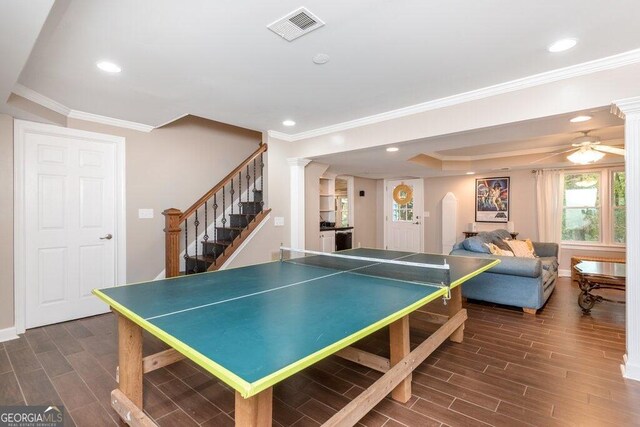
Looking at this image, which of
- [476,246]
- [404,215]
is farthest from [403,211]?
[476,246]

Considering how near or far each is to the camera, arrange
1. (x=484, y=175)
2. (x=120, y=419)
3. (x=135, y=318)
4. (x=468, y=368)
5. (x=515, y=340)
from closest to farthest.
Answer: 1. (x=135, y=318)
2. (x=120, y=419)
3. (x=468, y=368)
4. (x=515, y=340)
5. (x=484, y=175)

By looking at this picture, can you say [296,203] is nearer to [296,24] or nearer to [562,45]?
[296,24]

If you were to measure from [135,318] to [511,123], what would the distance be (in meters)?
3.24

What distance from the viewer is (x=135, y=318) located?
1431 millimetres

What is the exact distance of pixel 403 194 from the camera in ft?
25.7

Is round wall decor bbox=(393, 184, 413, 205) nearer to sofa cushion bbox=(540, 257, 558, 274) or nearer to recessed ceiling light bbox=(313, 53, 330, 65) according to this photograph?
sofa cushion bbox=(540, 257, 558, 274)

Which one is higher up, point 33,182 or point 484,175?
point 484,175

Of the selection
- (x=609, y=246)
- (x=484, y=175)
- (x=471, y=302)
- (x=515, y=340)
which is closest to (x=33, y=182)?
(x=515, y=340)

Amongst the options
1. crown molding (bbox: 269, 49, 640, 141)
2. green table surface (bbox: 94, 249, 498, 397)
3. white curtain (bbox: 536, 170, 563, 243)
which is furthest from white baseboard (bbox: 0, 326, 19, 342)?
white curtain (bbox: 536, 170, 563, 243)

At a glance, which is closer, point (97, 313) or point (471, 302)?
point (97, 313)

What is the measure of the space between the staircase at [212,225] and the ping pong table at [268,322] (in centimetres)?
153

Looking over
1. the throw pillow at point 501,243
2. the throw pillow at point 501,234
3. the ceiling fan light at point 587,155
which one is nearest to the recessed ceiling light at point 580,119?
the ceiling fan light at point 587,155

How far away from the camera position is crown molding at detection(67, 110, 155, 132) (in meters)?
3.42

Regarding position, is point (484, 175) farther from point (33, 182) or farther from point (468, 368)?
point (33, 182)
